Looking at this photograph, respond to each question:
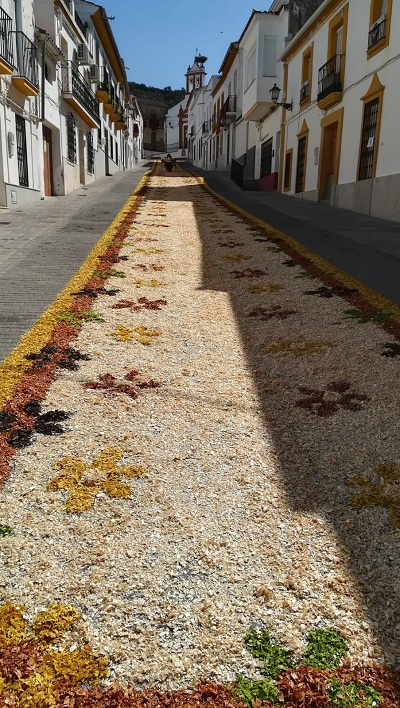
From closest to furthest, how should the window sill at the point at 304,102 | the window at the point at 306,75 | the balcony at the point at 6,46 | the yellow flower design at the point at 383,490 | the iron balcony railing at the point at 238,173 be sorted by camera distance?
the yellow flower design at the point at 383,490 → the balcony at the point at 6,46 → the window at the point at 306,75 → the window sill at the point at 304,102 → the iron balcony railing at the point at 238,173

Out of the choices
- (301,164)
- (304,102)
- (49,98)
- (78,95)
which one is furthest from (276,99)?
(49,98)

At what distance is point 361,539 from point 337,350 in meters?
2.09

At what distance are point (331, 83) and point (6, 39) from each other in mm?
8181

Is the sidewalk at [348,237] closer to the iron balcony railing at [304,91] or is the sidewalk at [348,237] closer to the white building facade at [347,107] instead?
the white building facade at [347,107]

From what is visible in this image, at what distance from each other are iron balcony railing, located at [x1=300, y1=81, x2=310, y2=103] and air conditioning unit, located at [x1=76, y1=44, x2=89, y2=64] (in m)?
7.87

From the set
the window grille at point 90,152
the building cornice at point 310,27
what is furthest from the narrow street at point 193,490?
the window grille at point 90,152

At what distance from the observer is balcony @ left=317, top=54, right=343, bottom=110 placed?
13945 mm

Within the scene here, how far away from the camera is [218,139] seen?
122ft

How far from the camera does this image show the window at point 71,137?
18.3m

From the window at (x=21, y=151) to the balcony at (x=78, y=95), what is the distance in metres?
4.56

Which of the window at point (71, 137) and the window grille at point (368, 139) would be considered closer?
the window grille at point (368, 139)

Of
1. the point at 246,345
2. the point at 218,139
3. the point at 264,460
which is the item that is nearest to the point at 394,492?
the point at 264,460

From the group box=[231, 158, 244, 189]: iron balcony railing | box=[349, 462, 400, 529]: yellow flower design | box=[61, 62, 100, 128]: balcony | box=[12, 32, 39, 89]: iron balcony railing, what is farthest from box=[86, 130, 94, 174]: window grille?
box=[349, 462, 400, 529]: yellow flower design

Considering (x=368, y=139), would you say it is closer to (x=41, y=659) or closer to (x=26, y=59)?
(x=26, y=59)
